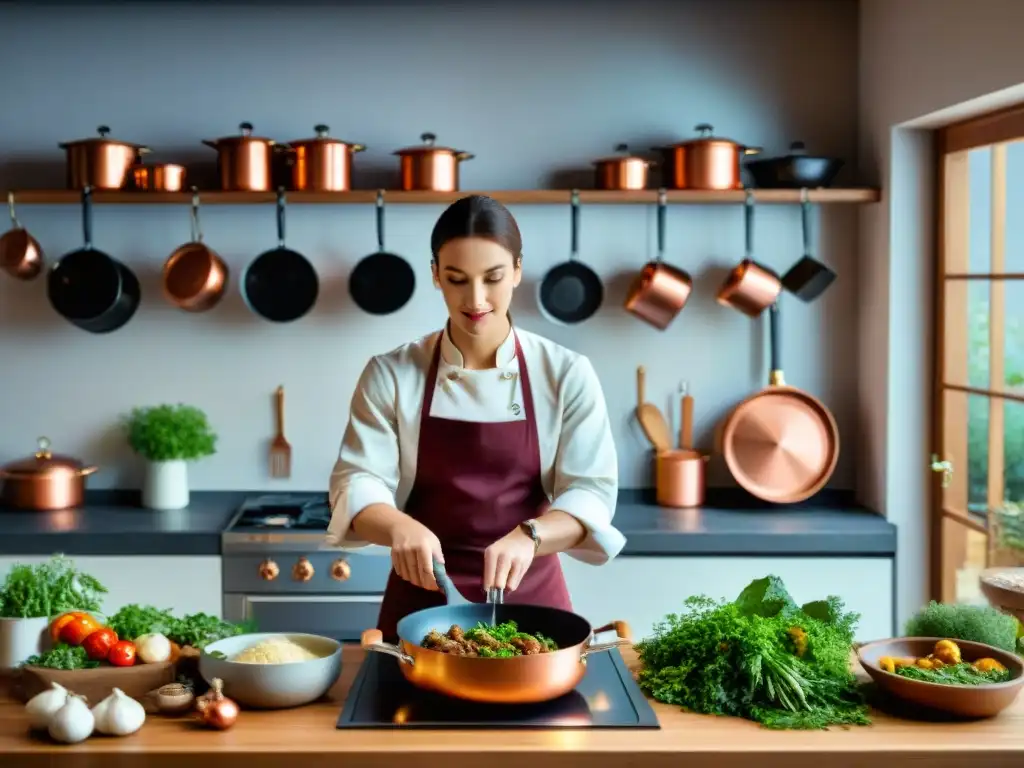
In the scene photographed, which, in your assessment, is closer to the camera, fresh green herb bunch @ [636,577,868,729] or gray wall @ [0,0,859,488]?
fresh green herb bunch @ [636,577,868,729]

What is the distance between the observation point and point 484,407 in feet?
7.89

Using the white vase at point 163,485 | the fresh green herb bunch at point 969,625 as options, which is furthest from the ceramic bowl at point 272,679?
the white vase at point 163,485

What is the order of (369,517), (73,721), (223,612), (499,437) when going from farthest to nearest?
(223,612) → (499,437) → (369,517) → (73,721)

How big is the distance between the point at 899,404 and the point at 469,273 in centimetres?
193

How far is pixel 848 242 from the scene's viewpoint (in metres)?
3.90

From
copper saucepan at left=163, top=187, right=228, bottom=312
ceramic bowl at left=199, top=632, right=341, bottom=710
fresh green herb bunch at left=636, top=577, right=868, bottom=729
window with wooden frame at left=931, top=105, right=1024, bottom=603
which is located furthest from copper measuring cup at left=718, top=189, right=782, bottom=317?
ceramic bowl at left=199, top=632, right=341, bottom=710

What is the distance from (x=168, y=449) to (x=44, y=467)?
0.37 m

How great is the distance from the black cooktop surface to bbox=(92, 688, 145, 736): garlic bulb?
30 centimetres

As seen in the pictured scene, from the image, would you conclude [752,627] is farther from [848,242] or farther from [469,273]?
[848,242]

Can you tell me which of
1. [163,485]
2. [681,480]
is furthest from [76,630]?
[681,480]

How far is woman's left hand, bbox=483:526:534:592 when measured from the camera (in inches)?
78.4

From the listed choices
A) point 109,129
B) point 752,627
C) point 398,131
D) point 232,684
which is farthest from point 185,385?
point 752,627

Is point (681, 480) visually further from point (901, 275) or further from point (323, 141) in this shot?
point (323, 141)

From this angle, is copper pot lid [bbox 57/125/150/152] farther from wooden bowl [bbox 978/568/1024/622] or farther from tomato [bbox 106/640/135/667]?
wooden bowl [bbox 978/568/1024/622]
